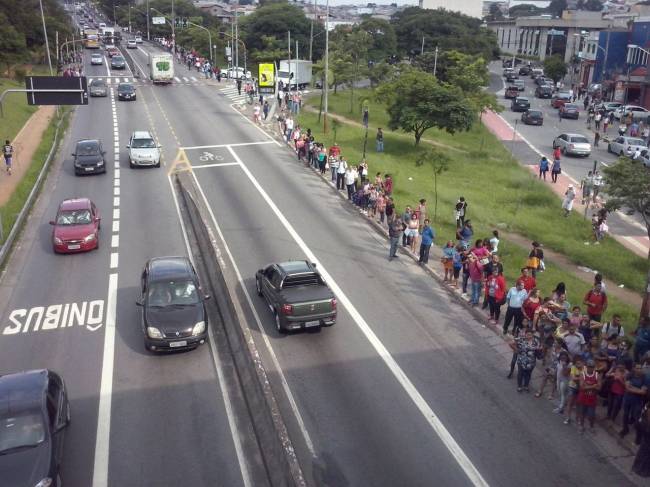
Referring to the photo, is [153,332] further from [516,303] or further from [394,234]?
[394,234]

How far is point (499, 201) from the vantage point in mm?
31031

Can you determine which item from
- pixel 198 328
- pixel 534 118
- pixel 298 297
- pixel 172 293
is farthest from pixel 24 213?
pixel 534 118

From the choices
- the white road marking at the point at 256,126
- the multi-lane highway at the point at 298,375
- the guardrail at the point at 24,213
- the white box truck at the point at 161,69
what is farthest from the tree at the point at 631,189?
the white box truck at the point at 161,69

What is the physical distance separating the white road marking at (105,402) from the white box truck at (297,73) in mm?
52480

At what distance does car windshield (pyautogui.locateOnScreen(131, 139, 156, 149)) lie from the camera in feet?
109

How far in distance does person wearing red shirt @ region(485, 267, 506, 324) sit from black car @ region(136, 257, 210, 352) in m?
7.32

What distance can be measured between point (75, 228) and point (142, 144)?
1242cm

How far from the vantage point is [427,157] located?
29.5m

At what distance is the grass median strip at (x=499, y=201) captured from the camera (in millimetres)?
21688

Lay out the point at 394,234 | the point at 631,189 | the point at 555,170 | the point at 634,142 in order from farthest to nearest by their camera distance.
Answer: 1. the point at 634,142
2. the point at 555,170
3. the point at 631,189
4. the point at 394,234

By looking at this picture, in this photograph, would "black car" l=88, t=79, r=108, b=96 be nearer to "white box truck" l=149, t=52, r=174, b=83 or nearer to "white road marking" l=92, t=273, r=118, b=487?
"white box truck" l=149, t=52, r=174, b=83

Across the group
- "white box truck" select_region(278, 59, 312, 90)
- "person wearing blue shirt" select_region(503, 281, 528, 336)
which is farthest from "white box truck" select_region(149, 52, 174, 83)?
"person wearing blue shirt" select_region(503, 281, 528, 336)

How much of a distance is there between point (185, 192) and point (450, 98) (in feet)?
66.0

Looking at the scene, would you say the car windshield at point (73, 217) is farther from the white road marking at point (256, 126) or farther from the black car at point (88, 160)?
the white road marking at point (256, 126)
